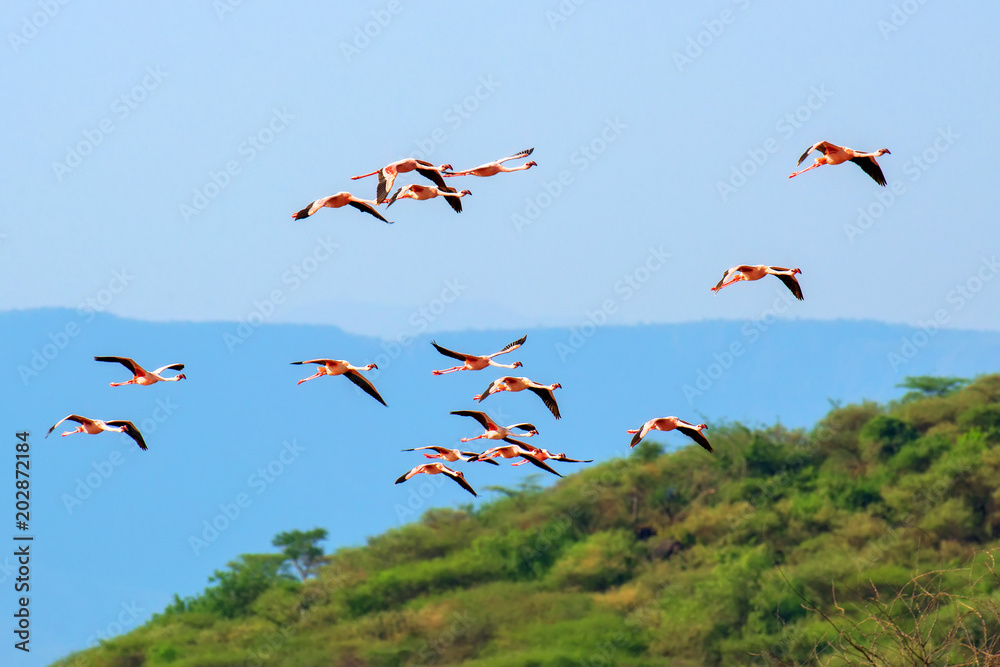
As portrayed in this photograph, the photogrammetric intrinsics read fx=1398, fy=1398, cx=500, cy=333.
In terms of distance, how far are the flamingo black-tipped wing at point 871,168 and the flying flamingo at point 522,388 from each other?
4223mm

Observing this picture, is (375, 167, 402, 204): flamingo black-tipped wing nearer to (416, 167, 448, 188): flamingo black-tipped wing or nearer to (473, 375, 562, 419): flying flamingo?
(416, 167, 448, 188): flamingo black-tipped wing

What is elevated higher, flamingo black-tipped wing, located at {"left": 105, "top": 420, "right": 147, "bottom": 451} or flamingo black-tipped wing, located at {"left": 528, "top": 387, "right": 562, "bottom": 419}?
flamingo black-tipped wing, located at {"left": 105, "top": 420, "right": 147, "bottom": 451}

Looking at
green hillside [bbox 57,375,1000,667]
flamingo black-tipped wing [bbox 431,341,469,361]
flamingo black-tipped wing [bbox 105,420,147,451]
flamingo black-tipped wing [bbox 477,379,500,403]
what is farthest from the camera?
green hillside [bbox 57,375,1000,667]

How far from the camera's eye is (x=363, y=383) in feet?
51.7

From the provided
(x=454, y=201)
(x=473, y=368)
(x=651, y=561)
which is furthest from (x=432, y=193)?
(x=651, y=561)

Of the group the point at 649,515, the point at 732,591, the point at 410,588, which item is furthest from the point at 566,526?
the point at 732,591

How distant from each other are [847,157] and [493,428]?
4.91 m

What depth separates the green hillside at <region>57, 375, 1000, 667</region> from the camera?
182 feet

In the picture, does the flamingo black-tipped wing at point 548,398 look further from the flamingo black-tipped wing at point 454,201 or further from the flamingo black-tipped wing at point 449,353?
the flamingo black-tipped wing at point 454,201

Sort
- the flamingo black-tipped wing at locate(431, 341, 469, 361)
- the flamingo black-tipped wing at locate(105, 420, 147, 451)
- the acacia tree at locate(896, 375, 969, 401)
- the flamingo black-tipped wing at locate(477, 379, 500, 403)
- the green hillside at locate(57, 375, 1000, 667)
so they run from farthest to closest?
the acacia tree at locate(896, 375, 969, 401) < the green hillside at locate(57, 375, 1000, 667) < the flamingo black-tipped wing at locate(105, 420, 147, 451) < the flamingo black-tipped wing at locate(477, 379, 500, 403) < the flamingo black-tipped wing at locate(431, 341, 469, 361)

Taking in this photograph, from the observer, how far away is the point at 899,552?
56.1m

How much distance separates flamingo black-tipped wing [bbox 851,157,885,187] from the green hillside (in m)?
35.2

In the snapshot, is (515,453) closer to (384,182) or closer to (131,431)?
(384,182)

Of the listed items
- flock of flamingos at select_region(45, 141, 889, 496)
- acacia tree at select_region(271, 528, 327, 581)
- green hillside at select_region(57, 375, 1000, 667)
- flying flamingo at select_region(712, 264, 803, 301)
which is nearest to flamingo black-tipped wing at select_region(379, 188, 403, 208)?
flock of flamingos at select_region(45, 141, 889, 496)
